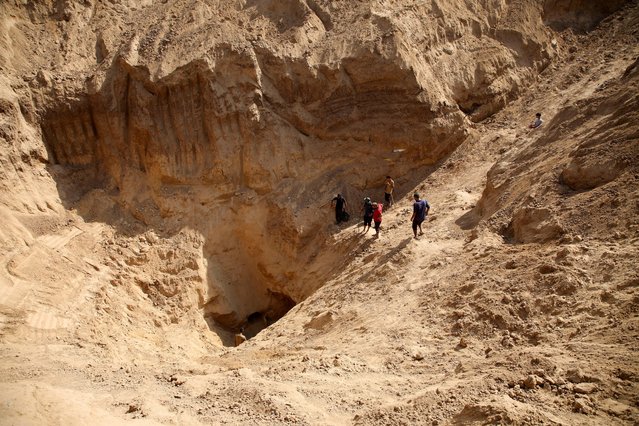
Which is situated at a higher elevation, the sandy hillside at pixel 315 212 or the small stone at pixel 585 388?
the sandy hillside at pixel 315 212

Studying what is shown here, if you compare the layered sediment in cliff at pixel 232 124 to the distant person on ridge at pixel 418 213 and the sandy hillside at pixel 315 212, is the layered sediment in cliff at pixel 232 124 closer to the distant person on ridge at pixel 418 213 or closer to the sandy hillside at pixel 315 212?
the sandy hillside at pixel 315 212

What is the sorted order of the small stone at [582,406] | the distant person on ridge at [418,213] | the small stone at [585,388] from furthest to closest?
the distant person on ridge at [418,213] < the small stone at [585,388] < the small stone at [582,406]

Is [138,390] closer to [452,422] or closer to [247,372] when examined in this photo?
[247,372]

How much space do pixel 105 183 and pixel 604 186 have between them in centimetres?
1040

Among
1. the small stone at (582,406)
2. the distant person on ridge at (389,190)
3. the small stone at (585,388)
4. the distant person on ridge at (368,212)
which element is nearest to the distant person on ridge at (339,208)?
the distant person on ridge at (368,212)

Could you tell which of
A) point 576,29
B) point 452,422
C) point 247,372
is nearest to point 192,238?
point 247,372

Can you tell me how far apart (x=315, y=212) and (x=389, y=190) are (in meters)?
1.79

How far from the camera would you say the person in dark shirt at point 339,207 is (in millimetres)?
12177

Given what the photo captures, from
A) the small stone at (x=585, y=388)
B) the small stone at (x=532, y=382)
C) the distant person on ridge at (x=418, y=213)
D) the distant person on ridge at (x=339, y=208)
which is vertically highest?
the distant person on ridge at (x=339, y=208)

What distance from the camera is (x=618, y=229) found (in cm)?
762

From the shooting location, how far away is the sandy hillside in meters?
6.31

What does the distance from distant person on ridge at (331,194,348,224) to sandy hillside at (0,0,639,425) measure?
10.1 inches

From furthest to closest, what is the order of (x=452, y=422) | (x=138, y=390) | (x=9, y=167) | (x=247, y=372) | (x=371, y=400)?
1. (x=9, y=167)
2. (x=247, y=372)
3. (x=138, y=390)
4. (x=371, y=400)
5. (x=452, y=422)

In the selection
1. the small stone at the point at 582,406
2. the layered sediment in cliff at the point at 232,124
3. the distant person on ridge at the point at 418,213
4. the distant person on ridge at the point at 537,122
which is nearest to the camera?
the small stone at the point at 582,406
